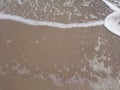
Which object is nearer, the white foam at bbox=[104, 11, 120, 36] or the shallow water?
the shallow water

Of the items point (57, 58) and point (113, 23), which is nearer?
point (57, 58)

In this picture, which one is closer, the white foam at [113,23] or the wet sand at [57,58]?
the wet sand at [57,58]

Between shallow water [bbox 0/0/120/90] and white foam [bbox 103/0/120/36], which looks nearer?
shallow water [bbox 0/0/120/90]

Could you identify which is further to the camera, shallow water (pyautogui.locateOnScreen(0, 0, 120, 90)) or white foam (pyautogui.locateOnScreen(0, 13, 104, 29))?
white foam (pyautogui.locateOnScreen(0, 13, 104, 29))

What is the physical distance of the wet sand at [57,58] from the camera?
5.32 feet

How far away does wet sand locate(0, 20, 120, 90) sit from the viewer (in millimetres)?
1621

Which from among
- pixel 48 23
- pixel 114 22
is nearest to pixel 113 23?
pixel 114 22

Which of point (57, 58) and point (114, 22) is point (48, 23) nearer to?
point (57, 58)

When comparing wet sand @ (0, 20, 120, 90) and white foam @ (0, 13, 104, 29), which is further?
white foam @ (0, 13, 104, 29)

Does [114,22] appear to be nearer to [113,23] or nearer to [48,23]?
[113,23]

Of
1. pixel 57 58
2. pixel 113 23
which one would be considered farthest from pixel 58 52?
pixel 113 23

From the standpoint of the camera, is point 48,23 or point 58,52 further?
point 48,23

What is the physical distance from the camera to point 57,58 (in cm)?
179

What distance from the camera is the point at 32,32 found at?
1992mm
